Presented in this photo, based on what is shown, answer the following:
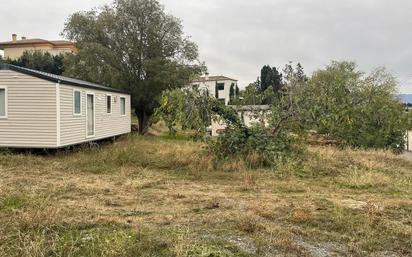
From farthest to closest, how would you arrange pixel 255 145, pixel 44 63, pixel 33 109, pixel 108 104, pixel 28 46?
pixel 28 46 < pixel 44 63 < pixel 108 104 < pixel 33 109 < pixel 255 145

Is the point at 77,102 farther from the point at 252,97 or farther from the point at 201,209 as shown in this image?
the point at 201,209

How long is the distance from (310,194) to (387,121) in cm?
1110

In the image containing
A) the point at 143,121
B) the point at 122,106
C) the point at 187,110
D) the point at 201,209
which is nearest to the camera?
the point at 201,209

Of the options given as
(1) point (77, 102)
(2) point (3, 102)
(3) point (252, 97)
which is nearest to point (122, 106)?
(1) point (77, 102)

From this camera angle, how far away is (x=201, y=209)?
5.38 metres

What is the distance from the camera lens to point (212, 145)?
33.6ft

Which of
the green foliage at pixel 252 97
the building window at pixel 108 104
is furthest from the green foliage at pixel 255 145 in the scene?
the building window at pixel 108 104

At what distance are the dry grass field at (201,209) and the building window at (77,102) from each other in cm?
274

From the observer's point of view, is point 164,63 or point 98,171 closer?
point 98,171

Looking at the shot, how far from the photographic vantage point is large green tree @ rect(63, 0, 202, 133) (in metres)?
21.7

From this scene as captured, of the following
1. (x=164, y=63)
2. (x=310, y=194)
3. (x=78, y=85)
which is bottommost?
(x=310, y=194)

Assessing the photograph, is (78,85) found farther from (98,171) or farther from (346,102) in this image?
(346,102)

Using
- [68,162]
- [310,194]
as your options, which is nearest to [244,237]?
[310,194]

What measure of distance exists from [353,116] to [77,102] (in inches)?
328
